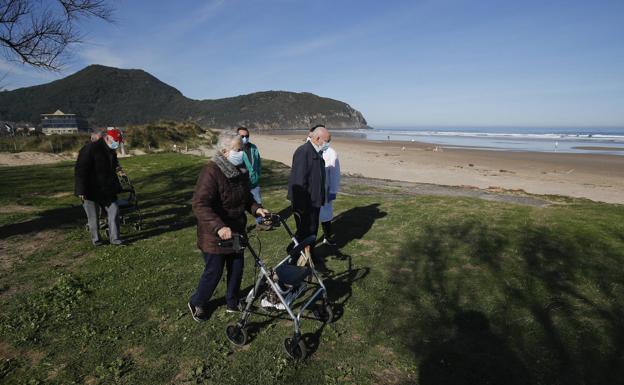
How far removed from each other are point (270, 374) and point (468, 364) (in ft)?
6.84

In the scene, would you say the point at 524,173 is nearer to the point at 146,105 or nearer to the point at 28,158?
the point at 28,158

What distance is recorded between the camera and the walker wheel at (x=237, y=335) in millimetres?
3864

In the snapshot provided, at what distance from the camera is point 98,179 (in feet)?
22.0

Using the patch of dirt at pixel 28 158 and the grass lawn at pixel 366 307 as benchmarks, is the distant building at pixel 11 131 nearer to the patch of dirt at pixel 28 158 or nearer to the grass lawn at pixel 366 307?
the patch of dirt at pixel 28 158

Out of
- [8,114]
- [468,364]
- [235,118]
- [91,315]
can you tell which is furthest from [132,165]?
[235,118]

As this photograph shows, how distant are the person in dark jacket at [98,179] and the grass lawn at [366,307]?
2.26 ft

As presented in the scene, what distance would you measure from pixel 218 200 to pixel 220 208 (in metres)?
0.11

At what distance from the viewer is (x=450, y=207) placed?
9.39m

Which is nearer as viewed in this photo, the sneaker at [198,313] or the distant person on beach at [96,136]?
the sneaker at [198,313]

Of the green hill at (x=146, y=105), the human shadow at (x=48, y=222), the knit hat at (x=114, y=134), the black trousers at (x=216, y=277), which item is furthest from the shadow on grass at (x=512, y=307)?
the green hill at (x=146, y=105)

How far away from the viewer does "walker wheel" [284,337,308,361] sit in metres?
3.61

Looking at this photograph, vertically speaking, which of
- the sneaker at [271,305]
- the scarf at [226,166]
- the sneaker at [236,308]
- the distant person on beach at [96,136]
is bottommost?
the sneaker at [236,308]

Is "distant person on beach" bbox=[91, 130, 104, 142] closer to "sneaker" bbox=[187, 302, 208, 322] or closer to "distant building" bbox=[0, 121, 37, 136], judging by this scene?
"sneaker" bbox=[187, 302, 208, 322]

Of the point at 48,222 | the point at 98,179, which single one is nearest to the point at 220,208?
the point at 98,179
